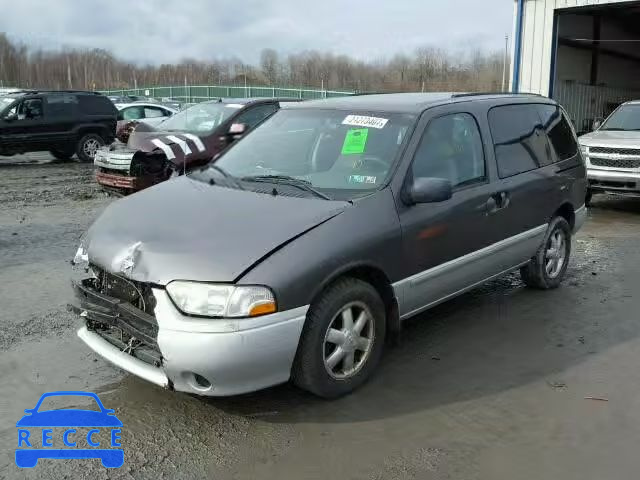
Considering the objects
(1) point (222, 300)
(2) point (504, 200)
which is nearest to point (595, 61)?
(2) point (504, 200)

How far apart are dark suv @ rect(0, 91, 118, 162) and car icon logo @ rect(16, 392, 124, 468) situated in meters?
12.8

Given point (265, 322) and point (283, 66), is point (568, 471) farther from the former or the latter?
point (283, 66)

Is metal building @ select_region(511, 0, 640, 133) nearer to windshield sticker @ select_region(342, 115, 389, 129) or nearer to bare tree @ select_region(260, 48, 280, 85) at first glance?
windshield sticker @ select_region(342, 115, 389, 129)

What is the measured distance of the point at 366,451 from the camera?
3.18 metres

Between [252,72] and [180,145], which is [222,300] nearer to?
[180,145]

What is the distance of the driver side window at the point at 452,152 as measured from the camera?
4227 mm

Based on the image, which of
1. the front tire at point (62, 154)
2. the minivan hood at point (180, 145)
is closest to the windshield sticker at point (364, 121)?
the minivan hood at point (180, 145)

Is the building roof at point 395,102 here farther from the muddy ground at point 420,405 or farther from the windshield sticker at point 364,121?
the muddy ground at point 420,405

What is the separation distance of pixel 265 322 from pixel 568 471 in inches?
64.7

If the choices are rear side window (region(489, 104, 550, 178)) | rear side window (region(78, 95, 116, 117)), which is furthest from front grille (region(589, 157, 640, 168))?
rear side window (region(78, 95, 116, 117))

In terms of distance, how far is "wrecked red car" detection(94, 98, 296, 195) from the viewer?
9.52 metres

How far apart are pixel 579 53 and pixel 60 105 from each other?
561 inches

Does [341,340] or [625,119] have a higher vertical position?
[625,119]

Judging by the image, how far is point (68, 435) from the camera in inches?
129
